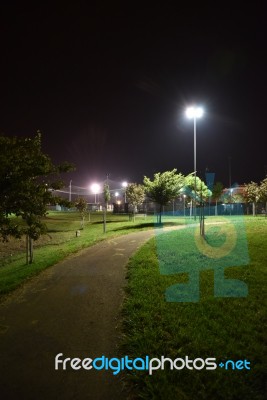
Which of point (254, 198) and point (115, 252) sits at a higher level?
point (254, 198)

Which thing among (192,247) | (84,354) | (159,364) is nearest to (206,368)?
(159,364)

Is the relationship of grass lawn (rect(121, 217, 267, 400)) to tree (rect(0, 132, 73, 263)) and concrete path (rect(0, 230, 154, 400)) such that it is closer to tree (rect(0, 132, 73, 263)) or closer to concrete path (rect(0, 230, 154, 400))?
concrete path (rect(0, 230, 154, 400))

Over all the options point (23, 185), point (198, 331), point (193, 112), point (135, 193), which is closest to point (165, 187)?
point (193, 112)

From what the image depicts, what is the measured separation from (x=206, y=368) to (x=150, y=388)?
2.97 ft

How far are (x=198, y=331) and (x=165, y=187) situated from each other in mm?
20635

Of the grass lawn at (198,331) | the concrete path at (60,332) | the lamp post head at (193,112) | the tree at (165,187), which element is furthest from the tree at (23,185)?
the tree at (165,187)

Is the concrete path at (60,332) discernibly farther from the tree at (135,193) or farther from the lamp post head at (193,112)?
the tree at (135,193)

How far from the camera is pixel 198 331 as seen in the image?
4.90 m

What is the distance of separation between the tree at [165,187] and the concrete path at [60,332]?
16373mm

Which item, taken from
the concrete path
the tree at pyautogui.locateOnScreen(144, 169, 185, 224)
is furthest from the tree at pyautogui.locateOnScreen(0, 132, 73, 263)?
the tree at pyautogui.locateOnScreen(144, 169, 185, 224)

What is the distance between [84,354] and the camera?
4.42 metres

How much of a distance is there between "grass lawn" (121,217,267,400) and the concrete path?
372 mm

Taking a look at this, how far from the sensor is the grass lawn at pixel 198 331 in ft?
11.8

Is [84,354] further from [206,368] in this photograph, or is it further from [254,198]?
[254,198]
